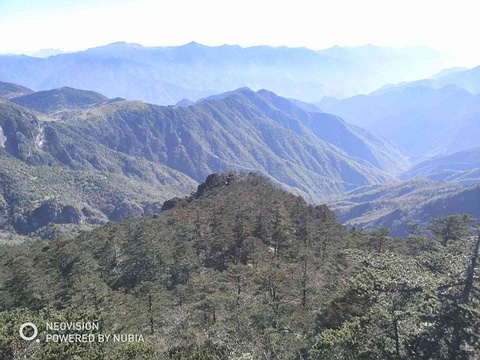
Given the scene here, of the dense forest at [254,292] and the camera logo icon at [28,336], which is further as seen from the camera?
the camera logo icon at [28,336]

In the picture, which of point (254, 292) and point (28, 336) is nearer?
point (28, 336)

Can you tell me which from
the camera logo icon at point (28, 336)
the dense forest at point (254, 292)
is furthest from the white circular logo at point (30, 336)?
the dense forest at point (254, 292)

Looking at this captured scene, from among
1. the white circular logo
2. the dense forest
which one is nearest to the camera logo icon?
the white circular logo

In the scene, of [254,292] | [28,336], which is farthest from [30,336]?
[254,292]

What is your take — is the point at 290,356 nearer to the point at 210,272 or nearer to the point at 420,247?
the point at 210,272

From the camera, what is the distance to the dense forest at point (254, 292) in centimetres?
2683

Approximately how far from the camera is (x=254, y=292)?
4875 cm

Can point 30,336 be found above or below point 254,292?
above

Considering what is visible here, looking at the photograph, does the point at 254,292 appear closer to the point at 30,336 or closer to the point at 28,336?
the point at 30,336

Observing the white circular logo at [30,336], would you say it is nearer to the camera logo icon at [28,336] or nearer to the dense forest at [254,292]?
the camera logo icon at [28,336]

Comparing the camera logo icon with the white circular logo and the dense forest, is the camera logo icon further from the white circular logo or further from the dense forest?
the dense forest

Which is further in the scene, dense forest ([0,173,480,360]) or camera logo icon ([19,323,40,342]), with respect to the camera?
camera logo icon ([19,323,40,342])

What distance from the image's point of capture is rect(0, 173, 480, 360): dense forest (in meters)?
26.8

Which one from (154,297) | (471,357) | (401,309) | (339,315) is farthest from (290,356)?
(154,297)
